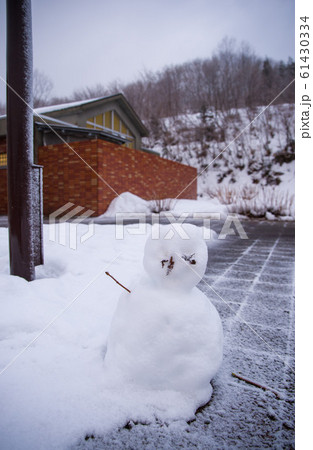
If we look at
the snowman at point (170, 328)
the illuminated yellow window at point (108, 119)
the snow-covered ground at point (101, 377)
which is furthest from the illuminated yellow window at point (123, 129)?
the snowman at point (170, 328)

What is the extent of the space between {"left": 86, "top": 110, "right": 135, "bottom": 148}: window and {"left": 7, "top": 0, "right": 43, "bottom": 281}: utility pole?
796 centimetres

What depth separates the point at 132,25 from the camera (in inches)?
61.7

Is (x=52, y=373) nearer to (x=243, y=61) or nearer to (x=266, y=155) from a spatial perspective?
(x=243, y=61)

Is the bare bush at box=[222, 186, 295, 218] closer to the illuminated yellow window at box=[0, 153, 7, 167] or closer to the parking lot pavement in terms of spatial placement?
the parking lot pavement

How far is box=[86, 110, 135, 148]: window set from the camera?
9.96m

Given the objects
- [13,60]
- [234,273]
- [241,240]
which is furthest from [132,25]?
[241,240]

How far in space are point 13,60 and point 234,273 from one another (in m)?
2.40

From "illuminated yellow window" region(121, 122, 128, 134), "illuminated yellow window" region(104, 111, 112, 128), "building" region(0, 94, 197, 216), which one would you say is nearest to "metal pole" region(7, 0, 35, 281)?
"building" region(0, 94, 197, 216)

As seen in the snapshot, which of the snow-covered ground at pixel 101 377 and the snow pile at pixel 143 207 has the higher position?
the snow pile at pixel 143 207

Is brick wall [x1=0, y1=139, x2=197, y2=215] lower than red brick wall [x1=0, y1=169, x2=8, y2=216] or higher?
higher

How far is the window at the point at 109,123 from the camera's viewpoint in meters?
9.96

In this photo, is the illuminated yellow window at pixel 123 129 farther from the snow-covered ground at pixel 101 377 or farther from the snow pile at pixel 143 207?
the snow-covered ground at pixel 101 377
